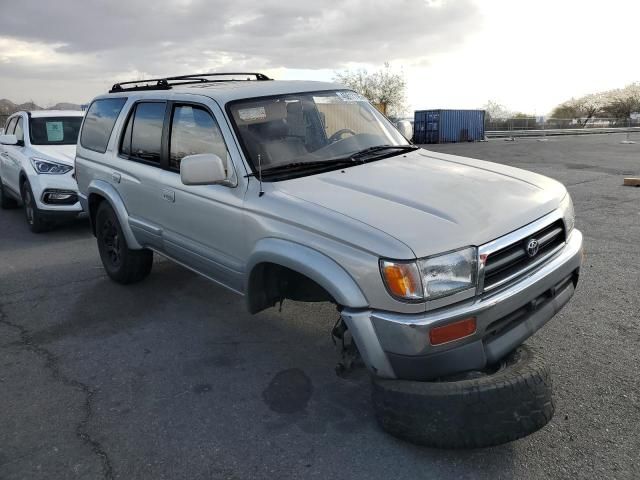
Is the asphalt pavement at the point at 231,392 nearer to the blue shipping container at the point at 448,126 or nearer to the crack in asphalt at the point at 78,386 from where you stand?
the crack in asphalt at the point at 78,386

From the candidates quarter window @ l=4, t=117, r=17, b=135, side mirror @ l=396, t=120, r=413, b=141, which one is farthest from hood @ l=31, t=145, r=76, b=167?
side mirror @ l=396, t=120, r=413, b=141

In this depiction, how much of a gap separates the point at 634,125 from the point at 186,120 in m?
74.6

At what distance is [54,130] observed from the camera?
855cm

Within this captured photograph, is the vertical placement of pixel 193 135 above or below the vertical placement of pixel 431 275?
above

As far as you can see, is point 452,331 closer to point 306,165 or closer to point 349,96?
point 306,165

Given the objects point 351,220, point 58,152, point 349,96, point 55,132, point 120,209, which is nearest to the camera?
point 351,220

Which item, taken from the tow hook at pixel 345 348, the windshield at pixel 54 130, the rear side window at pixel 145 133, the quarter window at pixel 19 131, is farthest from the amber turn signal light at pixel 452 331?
the quarter window at pixel 19 131

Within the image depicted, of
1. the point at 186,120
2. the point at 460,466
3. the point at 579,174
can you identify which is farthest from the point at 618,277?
the point at 579,174

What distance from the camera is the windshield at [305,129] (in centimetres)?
349

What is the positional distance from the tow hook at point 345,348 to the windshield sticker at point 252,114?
154 centimetres

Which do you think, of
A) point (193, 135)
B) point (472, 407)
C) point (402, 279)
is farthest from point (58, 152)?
point (472, 407)

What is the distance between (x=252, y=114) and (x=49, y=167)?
5.35m

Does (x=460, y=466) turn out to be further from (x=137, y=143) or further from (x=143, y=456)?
(x=137, y=143)

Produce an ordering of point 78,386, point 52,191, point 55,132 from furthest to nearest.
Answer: point 55,132, point 52,191, point 78,386
